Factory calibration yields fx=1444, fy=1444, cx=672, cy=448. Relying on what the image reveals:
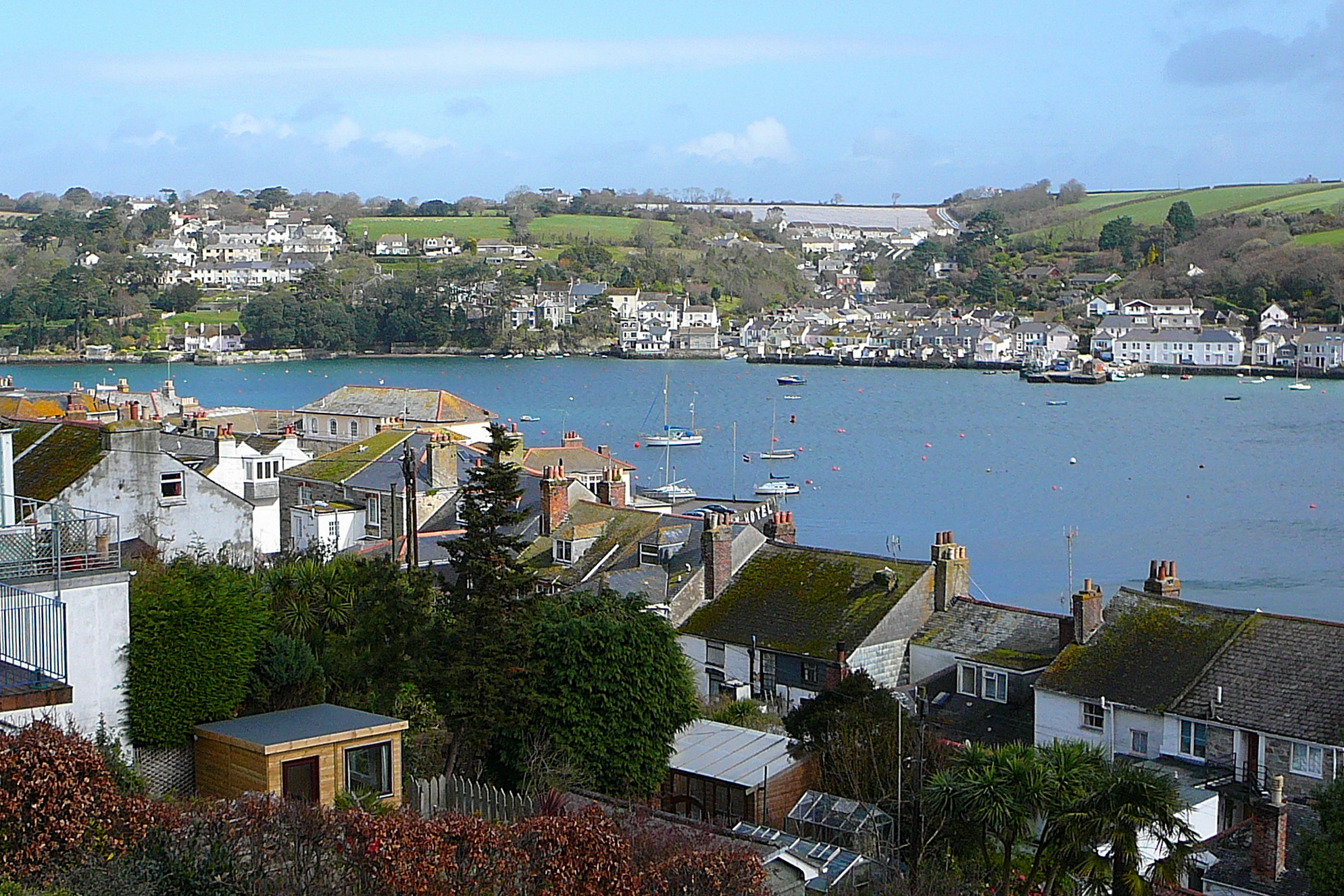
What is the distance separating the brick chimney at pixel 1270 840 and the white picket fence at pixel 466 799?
6936 millimetres

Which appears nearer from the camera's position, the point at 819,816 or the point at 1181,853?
the point at 1181,853

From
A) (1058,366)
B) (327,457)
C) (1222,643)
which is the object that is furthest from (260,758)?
(1058,366)

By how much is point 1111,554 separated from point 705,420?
148 feet

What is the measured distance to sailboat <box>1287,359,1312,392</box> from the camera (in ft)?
388

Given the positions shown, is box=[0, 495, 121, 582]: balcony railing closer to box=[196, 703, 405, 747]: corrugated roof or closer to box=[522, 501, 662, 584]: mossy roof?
box=[196, 703, 405, 747]: corrugated roof

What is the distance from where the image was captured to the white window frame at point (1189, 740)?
734 inches

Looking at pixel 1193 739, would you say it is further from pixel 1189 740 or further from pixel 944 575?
pixel 944 575

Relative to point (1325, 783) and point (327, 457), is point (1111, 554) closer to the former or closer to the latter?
point (327, 457)

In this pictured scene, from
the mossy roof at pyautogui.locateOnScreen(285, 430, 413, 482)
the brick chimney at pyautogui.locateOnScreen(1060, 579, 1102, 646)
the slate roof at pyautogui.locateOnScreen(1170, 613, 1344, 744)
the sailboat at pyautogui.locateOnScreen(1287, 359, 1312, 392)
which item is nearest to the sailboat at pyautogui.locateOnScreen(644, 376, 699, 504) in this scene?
the mossy roof at pyautogui.locateOnScreen(285, 430, 413, 482)

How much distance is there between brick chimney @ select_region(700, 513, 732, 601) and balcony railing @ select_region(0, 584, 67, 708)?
581 inches

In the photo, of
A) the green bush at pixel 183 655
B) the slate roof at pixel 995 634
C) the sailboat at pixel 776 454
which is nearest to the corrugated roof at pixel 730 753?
the green bush at pixel 183 655

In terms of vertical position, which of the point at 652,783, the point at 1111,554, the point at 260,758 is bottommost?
the point at 1111,554

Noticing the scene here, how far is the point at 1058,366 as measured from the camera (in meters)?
136

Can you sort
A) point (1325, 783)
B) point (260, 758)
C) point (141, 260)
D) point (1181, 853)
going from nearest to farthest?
point (260, 758)
point (1181, 853)
point (1325, 783)
point (141, 260)
